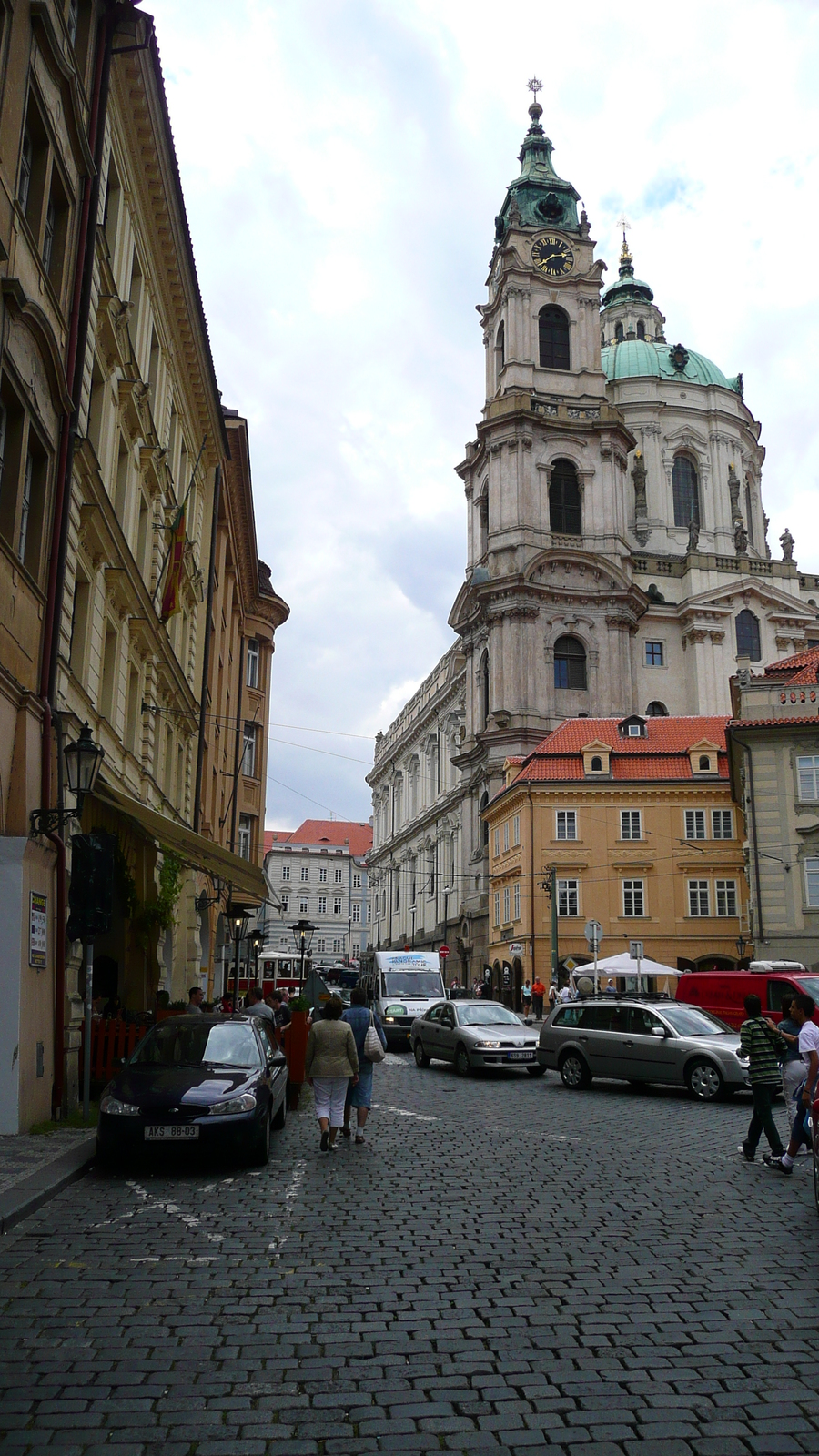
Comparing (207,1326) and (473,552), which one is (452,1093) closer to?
(207,1326)

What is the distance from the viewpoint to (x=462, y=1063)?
22250 millimetres

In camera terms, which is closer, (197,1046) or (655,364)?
(197,1046)

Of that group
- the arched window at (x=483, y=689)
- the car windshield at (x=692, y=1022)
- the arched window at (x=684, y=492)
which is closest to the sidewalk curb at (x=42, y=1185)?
the car windshield at (x=692, y=1022)

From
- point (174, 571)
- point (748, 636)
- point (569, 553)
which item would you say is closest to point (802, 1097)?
point (174, 571)

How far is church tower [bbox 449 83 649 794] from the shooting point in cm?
6406

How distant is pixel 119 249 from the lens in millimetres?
19312

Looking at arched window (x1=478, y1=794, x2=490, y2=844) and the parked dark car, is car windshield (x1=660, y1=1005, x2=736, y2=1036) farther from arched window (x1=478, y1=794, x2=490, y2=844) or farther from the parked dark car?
arched window (x1=478, y1=794, x2=490, y2=844)

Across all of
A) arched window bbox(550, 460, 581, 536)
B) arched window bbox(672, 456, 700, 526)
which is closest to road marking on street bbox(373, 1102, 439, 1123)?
arched window bbox(550, 460, 581, 536)

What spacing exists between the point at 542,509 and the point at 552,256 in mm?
17165

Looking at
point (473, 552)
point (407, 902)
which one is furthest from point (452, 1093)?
point (407, 902)

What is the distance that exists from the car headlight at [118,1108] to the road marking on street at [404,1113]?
5269 millimetres

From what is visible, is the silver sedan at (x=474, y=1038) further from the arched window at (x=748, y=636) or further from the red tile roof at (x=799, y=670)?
the arched window at (x=748, y=636)

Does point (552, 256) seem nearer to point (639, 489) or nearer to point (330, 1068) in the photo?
point (639, 489)

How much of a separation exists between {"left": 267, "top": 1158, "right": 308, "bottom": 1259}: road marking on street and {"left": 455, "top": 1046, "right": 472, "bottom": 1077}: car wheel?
10.4 meters
